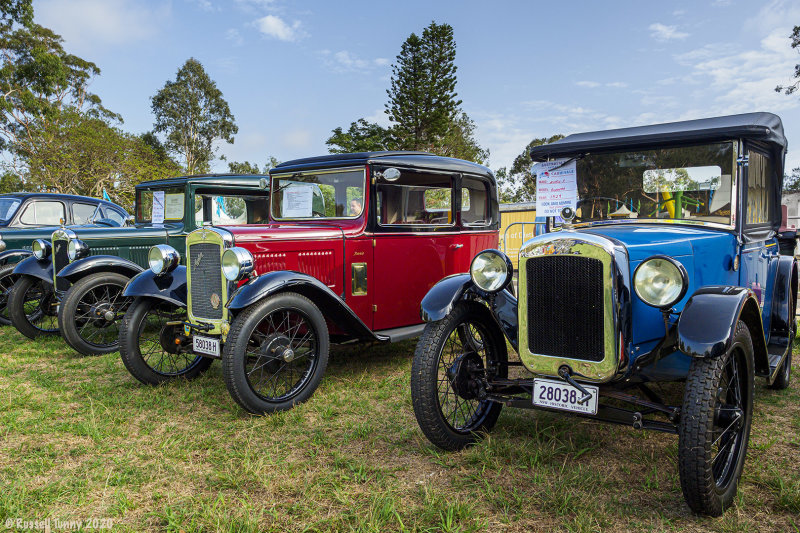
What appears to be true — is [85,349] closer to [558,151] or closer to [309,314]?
[309,314]

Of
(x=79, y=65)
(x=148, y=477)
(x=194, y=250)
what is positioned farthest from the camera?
(x=79, y=65)

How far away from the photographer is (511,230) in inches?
653

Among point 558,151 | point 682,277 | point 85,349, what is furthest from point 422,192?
point 85,349

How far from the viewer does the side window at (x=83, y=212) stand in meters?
8.02

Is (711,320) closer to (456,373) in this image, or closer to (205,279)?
(456,373)

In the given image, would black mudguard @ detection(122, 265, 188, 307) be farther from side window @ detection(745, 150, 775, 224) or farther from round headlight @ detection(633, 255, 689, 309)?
side window @ detection(745, 150, 775, 224)

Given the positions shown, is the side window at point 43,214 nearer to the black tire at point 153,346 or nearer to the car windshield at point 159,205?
the car windshield at point 159,205

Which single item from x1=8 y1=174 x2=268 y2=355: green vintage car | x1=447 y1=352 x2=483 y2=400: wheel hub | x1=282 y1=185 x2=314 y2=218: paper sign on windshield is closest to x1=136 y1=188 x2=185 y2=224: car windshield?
x1=8 y1=174 x2=268 y2=355: green vintage car

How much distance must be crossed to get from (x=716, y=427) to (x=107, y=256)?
5517mm

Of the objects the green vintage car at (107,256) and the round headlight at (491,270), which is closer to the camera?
the round headlight at (491,270)

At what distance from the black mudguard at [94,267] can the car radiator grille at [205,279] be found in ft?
6.13

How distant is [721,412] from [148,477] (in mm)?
2794

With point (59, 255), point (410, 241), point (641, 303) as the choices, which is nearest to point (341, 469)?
→ point (641, 303)

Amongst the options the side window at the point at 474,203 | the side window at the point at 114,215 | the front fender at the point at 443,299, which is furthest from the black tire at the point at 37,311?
the front fender at the point at 443,299
